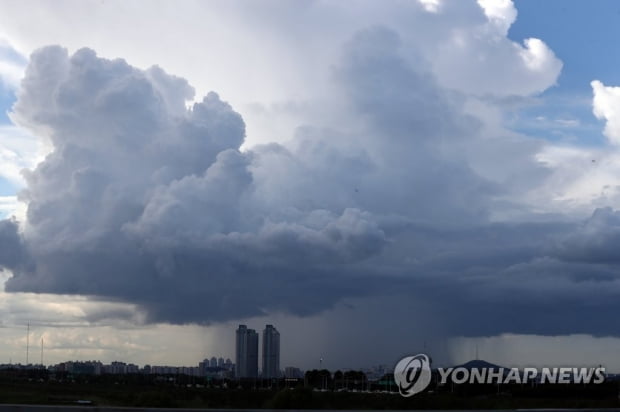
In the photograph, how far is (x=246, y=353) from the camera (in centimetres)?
8525

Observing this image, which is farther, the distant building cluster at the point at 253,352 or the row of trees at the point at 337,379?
the distant building cluster at the point at 253,352

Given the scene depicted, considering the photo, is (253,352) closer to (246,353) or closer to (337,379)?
(246,353)

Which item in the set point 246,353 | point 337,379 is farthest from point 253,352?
point 337,379

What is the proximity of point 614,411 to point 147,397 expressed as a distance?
18.9m

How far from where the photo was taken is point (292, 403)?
29.8 metres

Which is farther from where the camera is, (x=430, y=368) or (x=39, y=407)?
(x=430, y=368)

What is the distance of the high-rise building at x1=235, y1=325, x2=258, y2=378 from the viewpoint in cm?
8081

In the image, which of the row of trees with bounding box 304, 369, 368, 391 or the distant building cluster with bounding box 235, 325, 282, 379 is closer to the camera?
the row of trees with bounding box 304, 369, 368, 391

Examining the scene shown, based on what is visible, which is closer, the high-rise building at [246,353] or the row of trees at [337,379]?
the row of trees at [337,379]

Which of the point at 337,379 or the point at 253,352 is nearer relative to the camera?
the point at 337,379

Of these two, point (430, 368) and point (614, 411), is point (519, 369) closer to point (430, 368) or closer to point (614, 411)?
point (430, 368)

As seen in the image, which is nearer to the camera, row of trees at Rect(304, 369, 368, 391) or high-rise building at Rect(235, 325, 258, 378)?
row of trees at Rect(304, 369, 368, 391)

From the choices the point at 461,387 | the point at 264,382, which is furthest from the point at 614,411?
the point at 264,382

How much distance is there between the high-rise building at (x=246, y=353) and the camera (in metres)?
80.8
